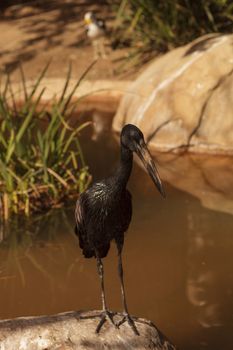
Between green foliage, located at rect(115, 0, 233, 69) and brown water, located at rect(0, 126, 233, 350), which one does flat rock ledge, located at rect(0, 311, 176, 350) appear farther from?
green foliage, located at rect(115, 0, 233, 69)

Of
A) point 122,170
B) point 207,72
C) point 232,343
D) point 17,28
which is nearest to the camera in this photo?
point 122,170

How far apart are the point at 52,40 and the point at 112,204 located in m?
10.3

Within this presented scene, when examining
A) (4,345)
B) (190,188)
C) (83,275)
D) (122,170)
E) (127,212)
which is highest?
(122,170)

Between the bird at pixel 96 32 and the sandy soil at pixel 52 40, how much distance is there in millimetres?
190

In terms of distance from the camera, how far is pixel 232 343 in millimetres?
5488

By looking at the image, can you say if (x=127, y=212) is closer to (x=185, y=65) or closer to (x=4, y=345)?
(x=4, y=345)

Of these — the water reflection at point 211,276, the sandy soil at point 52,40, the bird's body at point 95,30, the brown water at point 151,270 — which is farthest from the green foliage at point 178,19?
the water reflection at point 211,276

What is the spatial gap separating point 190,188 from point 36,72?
543 centimetres

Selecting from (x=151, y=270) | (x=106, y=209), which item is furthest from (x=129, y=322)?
(x=151, y=270)

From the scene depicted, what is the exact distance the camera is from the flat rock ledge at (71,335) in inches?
181

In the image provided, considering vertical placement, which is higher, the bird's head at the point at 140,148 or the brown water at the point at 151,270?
the bird's head at the point at 140,148

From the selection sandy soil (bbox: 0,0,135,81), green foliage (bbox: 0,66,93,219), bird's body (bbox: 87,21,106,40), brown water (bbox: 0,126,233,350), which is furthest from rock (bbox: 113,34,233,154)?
bird's body (bbox: 87,21,106,40)

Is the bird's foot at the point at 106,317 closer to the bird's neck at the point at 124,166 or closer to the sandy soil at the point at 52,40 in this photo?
the bird's neck at the point at 124,166

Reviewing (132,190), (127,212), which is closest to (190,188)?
(132,190)
